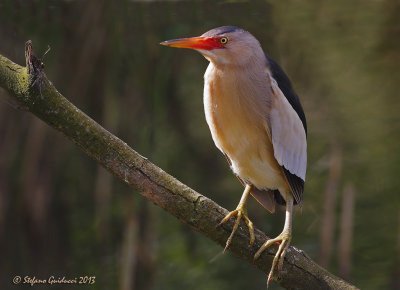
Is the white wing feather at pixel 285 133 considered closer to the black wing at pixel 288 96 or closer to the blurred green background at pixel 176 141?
the black wing at pixel 288 96

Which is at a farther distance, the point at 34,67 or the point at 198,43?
the point at 198,43

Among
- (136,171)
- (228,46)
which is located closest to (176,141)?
(228,46)

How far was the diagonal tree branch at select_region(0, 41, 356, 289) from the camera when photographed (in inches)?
49.9

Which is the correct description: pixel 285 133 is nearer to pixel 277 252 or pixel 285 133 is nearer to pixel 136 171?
pixel 277 252

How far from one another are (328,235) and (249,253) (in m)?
1.71

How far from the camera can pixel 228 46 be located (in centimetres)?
162

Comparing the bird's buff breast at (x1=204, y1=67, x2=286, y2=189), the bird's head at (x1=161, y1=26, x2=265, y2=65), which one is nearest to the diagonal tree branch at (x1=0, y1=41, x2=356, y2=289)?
the bird's buff breast at (x1=204, y1=67, x2=286, y2=189)

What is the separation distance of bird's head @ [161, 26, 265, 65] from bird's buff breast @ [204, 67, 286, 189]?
0.06 metres

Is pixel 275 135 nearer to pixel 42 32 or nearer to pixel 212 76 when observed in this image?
pixel 212 76

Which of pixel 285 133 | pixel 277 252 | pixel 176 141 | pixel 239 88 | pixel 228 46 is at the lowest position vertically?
pixel 176 141

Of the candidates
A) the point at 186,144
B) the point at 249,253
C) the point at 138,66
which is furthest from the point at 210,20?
the point at 249,253

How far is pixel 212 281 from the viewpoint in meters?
3.41

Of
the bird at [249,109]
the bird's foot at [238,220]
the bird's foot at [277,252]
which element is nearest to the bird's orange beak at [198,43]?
the bird at [249,109]

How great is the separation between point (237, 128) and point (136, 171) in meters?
0.39
